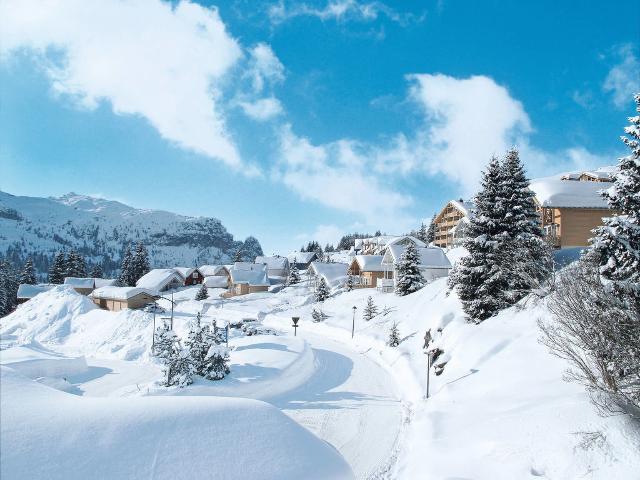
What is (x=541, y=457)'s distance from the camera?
28.0 ft

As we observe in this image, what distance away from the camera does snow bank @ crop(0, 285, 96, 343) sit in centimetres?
1544

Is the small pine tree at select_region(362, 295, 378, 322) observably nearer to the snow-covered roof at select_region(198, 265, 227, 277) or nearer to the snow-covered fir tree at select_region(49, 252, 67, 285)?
the snow-covered fir tree at select_region(49, 252, 67, 285)

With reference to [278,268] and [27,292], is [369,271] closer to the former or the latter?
[278,268]

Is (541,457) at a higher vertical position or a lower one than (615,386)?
lower

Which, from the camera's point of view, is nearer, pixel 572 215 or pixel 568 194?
pixel 572 215

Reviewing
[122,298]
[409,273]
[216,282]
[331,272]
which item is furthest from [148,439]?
[216,282]

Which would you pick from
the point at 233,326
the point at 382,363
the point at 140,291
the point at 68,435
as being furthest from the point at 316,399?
the point at 140,291

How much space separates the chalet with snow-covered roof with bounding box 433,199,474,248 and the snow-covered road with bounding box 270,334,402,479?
37.6 metres

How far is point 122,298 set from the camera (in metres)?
44.0

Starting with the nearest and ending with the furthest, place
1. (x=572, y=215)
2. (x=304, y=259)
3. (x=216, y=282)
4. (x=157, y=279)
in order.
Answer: (x=572, y=215), (x=157, y=279), (x=216, y=282), (x=304, y=259)

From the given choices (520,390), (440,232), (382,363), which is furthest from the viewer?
(440,232)

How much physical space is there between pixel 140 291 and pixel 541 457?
149 feet

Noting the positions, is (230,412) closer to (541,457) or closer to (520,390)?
(541,457)

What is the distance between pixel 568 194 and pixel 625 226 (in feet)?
65.9
